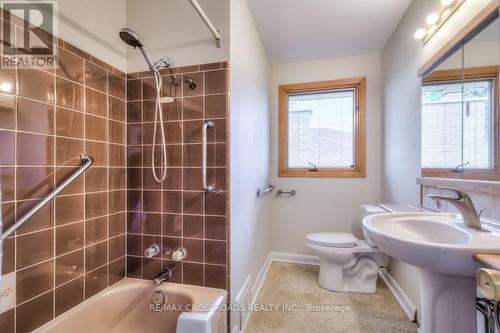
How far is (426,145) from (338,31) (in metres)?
1.30

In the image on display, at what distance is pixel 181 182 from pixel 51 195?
62cm

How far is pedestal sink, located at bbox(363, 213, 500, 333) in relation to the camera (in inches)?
Result: 27.4

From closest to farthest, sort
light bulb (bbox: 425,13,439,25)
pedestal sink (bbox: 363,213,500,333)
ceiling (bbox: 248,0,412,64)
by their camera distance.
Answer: pedestal sink (bbox: 363,213,500,333) < light bulb (bbox: 425,13,439,25) < ceiling (bbox: 248,0,412,64)

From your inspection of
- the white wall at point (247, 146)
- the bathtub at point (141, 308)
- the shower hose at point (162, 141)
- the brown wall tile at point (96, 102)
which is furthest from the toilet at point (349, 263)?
the brown wall tile at point (96, 102)

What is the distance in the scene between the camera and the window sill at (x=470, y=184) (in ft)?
3.01

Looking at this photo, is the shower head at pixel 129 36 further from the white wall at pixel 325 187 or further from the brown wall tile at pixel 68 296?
the white wall at pixel 325 187

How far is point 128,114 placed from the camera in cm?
149

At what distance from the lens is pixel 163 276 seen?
52.5 inches

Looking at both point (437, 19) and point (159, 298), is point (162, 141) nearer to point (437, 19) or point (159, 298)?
point (159, 298)

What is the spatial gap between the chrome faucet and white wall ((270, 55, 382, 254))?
149 cm

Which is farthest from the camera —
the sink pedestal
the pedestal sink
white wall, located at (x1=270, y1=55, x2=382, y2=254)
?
white wall, located at (x1=270, y1=55, x2=382, y2=254)

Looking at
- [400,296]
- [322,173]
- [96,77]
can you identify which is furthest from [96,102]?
[400,296]

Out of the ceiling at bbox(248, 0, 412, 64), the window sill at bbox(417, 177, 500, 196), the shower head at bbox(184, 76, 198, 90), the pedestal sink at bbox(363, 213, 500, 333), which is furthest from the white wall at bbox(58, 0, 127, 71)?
the window sill at bbox(417, 177, 500, 196)

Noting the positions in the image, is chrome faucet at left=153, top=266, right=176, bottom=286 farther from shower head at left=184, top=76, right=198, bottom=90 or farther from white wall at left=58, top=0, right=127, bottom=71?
white wall at left=58, top=0, right=127, bottom=71
